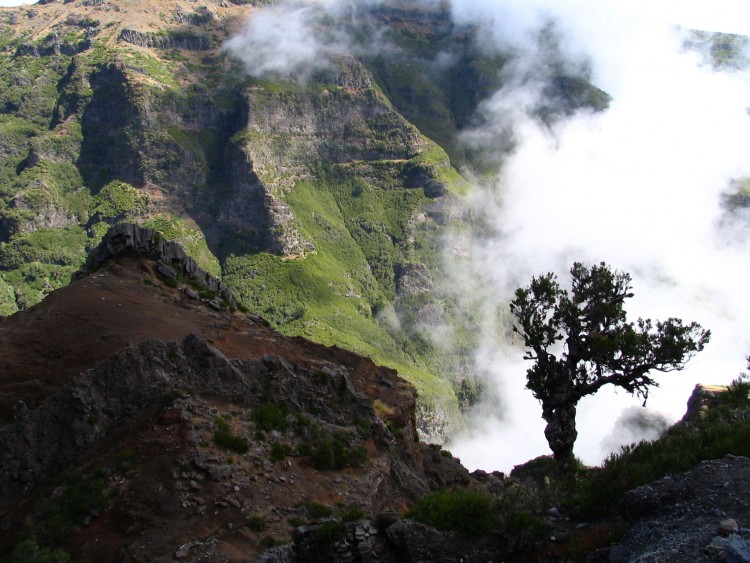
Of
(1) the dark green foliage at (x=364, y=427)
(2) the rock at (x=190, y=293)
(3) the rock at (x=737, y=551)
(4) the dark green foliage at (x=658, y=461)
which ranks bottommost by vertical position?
(3) the rock at (x=737, y=551)

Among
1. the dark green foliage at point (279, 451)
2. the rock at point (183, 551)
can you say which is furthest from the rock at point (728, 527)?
the dark green foliage at point (279, 451)

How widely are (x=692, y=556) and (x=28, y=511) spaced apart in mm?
16767

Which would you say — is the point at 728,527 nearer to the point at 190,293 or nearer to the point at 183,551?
the point at 183,551

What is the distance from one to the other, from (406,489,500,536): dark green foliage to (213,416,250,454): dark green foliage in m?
7.59

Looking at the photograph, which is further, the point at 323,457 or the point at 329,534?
the point at 323,457

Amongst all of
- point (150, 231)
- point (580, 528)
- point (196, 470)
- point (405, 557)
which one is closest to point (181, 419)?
point (196, 470)

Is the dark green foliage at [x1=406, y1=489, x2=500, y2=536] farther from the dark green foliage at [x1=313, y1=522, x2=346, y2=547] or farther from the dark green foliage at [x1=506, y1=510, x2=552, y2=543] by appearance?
the dark green foliage at [x1=313, y1=522, x2=346, y2=547]

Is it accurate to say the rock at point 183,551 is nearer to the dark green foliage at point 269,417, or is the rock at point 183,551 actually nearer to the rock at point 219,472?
the rock at point 219,472

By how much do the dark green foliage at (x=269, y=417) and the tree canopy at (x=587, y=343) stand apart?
10367mm

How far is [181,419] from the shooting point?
19.8 meters

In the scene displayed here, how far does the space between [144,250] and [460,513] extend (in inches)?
1244

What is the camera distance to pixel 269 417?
22.2 m

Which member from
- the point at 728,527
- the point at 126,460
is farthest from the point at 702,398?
the point at 126,460

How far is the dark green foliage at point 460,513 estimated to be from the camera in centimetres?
1343
